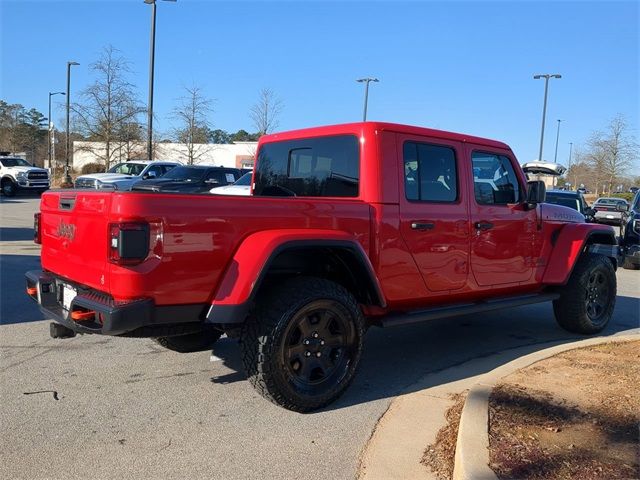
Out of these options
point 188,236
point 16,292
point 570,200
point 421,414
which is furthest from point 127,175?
point 421,414

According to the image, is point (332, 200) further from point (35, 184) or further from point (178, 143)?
point (178, 143)

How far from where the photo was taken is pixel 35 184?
97.1 feet

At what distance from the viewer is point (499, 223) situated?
5.31m

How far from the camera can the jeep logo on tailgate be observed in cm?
383

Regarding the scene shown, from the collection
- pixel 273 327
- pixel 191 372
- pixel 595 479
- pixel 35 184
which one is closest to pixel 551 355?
pixel 595 479

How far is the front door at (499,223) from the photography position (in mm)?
5145

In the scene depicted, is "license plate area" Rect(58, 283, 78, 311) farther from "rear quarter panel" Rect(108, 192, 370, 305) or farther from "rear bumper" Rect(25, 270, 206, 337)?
"rear quarter panel" Rect(108, 192, 370, 305)

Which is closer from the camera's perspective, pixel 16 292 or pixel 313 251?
pixel 313 251

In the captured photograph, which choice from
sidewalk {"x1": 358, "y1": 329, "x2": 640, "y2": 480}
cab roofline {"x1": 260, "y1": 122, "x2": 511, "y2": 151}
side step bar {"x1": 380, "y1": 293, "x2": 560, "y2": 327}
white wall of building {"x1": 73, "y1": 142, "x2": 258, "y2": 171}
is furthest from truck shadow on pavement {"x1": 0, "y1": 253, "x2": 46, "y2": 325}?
white wall of building {"x1": 73, "y1": 142, "x2": 258, "y2": 171}

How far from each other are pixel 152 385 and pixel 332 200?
2020 millimetres

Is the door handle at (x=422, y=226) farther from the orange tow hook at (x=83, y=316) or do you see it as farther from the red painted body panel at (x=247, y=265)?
the orange tow hook at (x=83, y=316)

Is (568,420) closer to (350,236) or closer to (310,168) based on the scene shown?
(350,236)

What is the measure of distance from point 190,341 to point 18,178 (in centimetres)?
2787

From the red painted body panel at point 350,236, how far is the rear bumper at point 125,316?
0.06 metres
